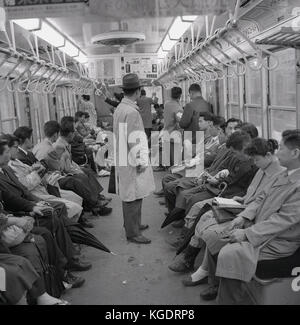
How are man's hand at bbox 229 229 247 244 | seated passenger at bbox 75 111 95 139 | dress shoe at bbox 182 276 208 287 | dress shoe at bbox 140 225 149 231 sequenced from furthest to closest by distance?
seated passenger at bbox 75 111 95 139 → dress shoe at bbox 140 225 149 231 → dress shoe at bbox 182 276 208 287 → man's hand at bbox 229 229 247 244

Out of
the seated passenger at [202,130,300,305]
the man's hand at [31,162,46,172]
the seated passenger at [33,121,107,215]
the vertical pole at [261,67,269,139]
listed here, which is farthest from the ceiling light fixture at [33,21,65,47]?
the seated passenger at [202,130,300,305]

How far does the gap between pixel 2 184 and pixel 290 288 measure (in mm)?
2350

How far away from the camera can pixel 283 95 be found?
478cm

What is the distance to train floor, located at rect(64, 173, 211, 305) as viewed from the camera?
3191 millimetres

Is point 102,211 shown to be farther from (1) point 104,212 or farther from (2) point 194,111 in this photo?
(2) point 194,111

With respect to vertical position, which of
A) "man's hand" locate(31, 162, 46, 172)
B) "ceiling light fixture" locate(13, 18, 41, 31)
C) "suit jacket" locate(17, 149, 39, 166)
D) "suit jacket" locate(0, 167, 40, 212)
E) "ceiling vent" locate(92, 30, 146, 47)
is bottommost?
"suit jacket" locate(0, 167, 40, 212)

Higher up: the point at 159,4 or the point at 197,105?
the point at 159,4

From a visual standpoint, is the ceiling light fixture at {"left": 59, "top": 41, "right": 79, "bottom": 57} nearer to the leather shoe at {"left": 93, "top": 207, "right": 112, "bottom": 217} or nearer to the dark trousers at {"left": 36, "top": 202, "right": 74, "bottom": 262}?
the leather shoe at {"left": 93, "top": 207, "right": 112, "bottom": 217}

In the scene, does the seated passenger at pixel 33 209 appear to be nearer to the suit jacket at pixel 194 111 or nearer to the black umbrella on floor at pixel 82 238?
the black umbrella on floor at pixel 82 238

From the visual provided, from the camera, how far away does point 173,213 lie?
171 inches

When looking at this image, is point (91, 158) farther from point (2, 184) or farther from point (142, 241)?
point (2, 184)

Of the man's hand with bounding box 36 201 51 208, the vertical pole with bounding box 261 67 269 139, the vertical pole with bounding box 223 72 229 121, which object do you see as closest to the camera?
the man's hand with bounding box 36 201 51 208

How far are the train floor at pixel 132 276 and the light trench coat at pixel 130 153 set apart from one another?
0.56 meters

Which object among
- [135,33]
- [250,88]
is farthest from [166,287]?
[135,33]
